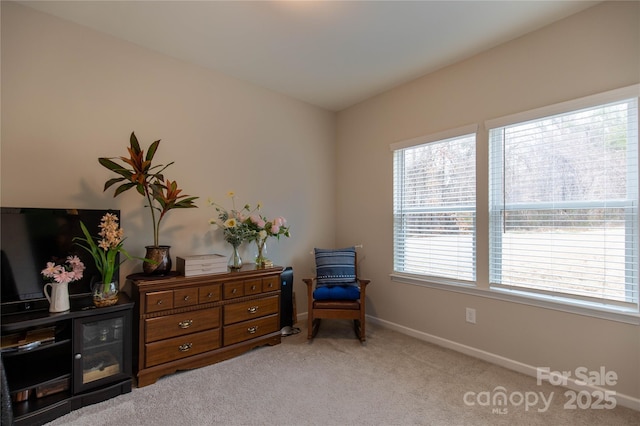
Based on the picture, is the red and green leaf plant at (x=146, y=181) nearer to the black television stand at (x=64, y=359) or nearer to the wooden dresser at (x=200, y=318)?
the wooden dresser at (x=200, y=318)

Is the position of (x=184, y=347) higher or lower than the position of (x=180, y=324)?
lower

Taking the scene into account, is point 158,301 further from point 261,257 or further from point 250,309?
point 261,257

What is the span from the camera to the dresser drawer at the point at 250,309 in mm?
2613

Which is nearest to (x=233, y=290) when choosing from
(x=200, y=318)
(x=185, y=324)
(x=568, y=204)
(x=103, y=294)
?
(x=200, y=318)

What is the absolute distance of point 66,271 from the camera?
1932mm

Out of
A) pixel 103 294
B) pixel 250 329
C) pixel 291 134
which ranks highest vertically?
pixel 291 134

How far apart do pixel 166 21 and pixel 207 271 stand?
2019 mm

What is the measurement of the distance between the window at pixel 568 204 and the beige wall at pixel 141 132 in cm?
217

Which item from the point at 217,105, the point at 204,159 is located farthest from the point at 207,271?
the point at 217,105

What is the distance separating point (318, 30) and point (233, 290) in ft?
7.62

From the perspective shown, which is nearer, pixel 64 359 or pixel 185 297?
pixel 64 359

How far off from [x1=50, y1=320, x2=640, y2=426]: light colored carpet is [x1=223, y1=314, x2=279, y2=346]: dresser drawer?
163 mm

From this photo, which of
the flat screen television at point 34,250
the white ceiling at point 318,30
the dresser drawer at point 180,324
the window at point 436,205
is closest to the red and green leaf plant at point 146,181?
the flat screen television at point 34,250

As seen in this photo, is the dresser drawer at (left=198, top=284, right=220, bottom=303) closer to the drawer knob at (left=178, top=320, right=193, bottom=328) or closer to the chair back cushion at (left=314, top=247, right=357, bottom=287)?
the drawer knob at (left=178, top=320, right=193, bottom=328)
